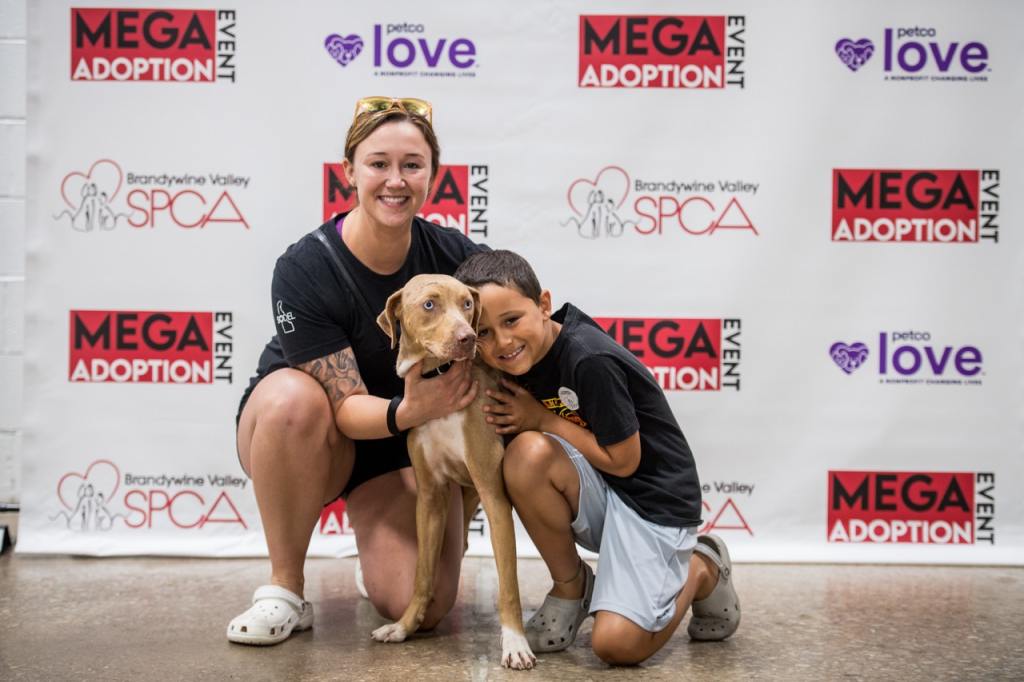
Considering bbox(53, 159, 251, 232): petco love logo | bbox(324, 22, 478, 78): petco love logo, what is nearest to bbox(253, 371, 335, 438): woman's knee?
bbox(53, 159, 251, 232): petco love logo

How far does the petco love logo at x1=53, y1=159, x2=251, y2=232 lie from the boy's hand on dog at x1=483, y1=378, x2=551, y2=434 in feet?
6.06

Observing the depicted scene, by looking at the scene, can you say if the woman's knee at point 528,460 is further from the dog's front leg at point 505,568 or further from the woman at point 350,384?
the woman at point 350,384

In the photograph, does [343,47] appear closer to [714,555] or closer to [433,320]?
[433,320]

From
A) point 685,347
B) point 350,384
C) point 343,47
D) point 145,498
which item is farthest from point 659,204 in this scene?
point 145,498

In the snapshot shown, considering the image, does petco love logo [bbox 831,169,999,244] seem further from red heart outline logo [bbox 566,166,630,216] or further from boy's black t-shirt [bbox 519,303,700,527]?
boy's black t-shirt [bbox 519,303,700,527]

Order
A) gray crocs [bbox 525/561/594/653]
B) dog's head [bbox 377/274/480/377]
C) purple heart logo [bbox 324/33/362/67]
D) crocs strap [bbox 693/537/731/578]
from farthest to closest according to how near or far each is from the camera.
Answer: purple heart logo [bbox 324/33/362/67] < crocs strap [bbox 693/537/731/578] < gray crocs [bbox 525/561/594/653] < dog's head [bbox 377/274/480/377]

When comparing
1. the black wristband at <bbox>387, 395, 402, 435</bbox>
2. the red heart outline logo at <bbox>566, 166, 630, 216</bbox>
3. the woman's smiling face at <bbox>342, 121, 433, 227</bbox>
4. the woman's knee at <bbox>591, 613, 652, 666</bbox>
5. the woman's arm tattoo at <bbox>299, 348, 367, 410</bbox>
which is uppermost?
the red heart outline logo at <bbox>566, 166, 630, 216</bbox>

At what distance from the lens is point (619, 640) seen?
2.53 meters

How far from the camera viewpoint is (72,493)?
4.03m

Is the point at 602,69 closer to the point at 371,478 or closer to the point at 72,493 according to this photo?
the point at 371,478

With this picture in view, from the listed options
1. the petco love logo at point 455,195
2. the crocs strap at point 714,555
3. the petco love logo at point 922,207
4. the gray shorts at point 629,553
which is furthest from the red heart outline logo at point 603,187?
the crocs strap at point 714,555

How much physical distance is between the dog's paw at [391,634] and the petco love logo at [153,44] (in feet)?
7.96

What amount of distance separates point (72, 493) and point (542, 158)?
242cm

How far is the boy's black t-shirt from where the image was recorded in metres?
2.55
